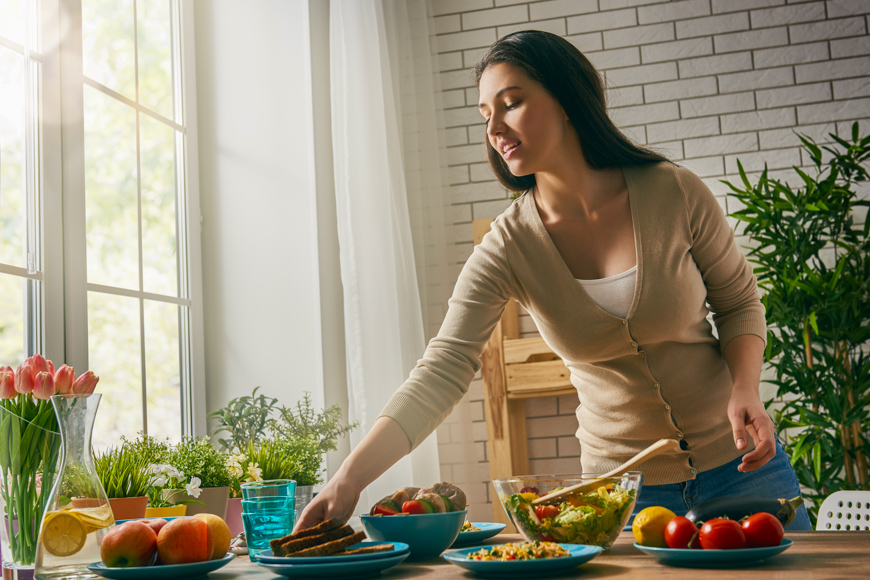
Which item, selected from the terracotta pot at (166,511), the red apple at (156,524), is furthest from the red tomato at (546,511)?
the terracotta pot at (166,511)

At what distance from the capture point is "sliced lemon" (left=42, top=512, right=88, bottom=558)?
1.02 metres

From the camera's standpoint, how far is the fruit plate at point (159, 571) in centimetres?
92

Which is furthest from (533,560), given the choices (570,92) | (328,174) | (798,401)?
(798,401)

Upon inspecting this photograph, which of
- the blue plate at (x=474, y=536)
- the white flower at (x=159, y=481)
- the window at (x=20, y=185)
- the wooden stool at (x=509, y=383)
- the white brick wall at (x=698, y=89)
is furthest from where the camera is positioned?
the white brick wall at (x=698, y=89)

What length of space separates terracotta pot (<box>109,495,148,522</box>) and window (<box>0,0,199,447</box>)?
76 cm

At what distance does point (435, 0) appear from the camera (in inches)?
137

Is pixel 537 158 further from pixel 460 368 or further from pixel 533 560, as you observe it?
pixel 533 560

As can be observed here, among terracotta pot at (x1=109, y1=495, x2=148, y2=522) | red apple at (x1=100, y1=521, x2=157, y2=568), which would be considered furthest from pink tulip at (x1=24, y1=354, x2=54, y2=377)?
red apple at (x1=100, y1=521, x2=157, y2=568)

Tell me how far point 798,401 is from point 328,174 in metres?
1.93

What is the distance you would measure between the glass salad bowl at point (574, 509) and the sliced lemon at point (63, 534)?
1.81 feet

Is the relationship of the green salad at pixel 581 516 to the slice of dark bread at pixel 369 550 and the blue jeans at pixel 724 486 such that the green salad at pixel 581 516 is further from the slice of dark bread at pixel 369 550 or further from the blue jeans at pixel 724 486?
the blue jeans at pixel 724 486

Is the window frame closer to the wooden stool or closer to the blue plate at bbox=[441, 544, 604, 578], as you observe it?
the wooden stool

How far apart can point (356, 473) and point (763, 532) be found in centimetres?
57

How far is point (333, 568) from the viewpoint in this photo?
90cm
